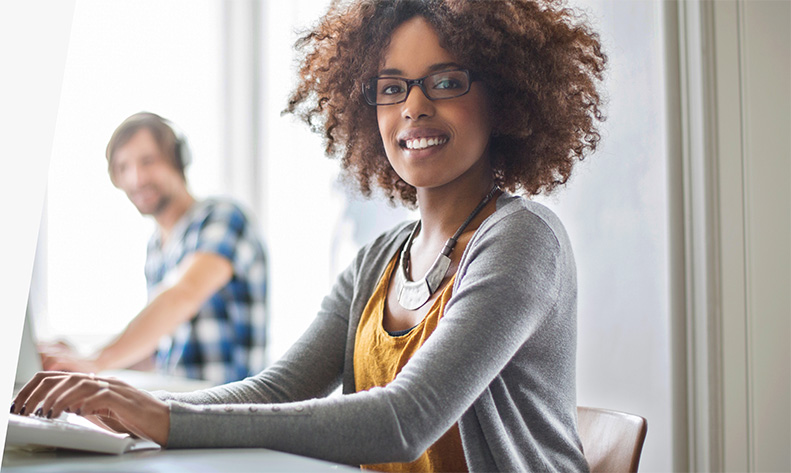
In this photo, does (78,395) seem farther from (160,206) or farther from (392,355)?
(160,206)

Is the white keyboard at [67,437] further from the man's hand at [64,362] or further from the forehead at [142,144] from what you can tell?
the forehead at [142,144]

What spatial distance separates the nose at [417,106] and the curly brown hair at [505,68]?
9 centimetres

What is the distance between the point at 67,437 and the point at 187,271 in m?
1.49

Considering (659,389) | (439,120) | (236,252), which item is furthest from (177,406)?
(236,252)

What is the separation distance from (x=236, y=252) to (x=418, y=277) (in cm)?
120

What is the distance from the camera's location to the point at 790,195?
135cm

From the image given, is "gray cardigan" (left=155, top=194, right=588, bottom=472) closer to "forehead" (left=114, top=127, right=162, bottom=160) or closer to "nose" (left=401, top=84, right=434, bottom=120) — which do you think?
"nose" (left=401, top=84, right=434, bottom=120)

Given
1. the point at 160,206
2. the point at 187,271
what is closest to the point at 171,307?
the point at 187,271

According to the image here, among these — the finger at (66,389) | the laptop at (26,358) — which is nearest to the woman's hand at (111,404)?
the finger at (66,389)

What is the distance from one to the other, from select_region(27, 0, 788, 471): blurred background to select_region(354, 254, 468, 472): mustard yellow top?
0.62m

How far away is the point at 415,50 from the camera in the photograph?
3.84 ft

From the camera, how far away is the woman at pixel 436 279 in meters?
0.77

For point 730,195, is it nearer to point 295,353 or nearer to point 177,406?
point 295,353

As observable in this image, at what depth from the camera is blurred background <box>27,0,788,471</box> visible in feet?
4.67
